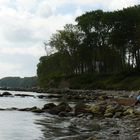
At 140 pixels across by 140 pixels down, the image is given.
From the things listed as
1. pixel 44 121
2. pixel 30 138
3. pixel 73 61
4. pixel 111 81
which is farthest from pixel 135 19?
pixel 30 138

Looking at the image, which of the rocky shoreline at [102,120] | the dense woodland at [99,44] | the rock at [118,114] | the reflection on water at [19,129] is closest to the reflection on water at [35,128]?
the reflection on water at [19,129]

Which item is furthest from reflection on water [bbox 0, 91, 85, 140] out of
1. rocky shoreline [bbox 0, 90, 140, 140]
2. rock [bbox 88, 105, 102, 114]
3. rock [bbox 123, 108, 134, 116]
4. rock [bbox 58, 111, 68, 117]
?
rock [bbox 123, 108, 134, 116]

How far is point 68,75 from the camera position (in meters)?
134

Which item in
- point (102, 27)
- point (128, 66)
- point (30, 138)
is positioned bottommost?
point (30, 138)

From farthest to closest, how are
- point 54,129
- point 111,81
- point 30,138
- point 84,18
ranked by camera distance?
1. point 84,18
2. point 111,81
3. point 54,129
4. point 30,138

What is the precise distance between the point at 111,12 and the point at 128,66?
45.8ft

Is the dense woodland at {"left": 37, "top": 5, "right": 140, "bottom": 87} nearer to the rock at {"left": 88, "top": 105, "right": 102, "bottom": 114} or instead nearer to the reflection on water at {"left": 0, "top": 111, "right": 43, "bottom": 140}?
the rock at {"left": 88, "top": 105, "right": 102, "bottom": 114}

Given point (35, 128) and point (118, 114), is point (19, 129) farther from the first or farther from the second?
point (118, 114)

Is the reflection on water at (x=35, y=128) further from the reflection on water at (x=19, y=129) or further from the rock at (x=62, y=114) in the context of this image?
the rock at (x=62, y=114)

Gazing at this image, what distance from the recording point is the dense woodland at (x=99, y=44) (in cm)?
11181

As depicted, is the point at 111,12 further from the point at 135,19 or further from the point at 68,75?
the point at 68,75

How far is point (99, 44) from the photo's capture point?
124312 mm

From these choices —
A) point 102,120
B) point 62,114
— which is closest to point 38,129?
point 102,120

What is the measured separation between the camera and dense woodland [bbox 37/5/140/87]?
111812mm
